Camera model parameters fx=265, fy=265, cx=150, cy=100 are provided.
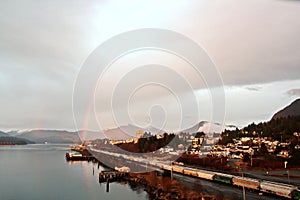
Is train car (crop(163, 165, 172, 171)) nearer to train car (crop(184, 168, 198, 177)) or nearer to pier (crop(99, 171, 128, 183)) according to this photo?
train car (crop(184, 168, 198, 177))

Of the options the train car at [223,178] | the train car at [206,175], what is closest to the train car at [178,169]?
the train car at [206,175]

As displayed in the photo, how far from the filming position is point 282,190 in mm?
3512

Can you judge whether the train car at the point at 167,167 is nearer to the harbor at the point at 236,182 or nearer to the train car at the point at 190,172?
the harbor at the point at 236,182

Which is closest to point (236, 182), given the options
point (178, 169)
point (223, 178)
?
point (223, 178)

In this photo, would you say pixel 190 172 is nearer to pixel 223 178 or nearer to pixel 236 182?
pixel 223 178

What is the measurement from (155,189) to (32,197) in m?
2.11

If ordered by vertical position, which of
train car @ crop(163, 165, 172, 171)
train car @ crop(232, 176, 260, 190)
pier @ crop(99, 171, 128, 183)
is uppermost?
train car @ crop(232, 176, 260, 190)

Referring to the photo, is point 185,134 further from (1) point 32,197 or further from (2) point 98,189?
(1) point 32,197

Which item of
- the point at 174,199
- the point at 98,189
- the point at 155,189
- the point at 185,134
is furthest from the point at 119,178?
the point at 185,134

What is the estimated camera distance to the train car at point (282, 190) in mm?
3323

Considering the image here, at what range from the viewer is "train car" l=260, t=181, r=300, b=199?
332 cm

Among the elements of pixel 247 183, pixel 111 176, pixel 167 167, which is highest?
pixel 247 183

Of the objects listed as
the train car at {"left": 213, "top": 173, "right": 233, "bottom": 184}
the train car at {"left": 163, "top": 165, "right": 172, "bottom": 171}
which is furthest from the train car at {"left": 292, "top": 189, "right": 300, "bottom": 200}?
the train car at {"left": 163, "top": 165, "right": 172, "bottom": 171}

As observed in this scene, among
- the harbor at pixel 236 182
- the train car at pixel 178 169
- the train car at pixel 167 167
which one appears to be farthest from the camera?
the train car at pixel 167 167
